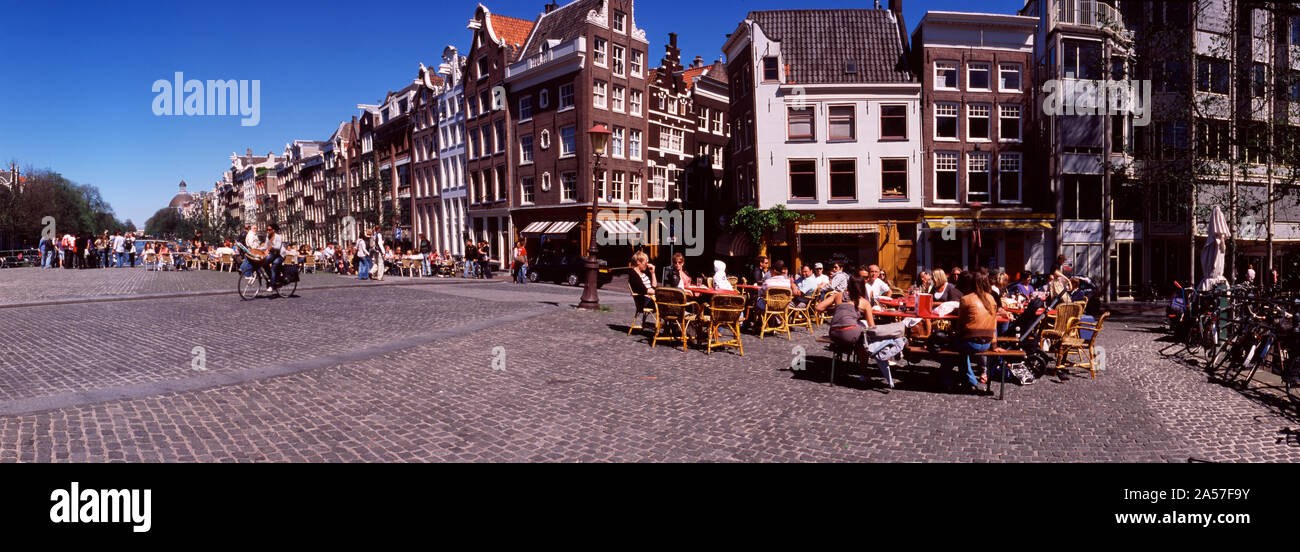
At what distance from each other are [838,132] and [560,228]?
1607 centimetres

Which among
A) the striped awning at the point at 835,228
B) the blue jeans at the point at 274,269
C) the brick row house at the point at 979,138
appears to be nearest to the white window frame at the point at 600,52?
the striped awning at the point at 835,228

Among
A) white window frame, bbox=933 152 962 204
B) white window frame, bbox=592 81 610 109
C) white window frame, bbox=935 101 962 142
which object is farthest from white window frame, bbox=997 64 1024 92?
white window frame, bbox=592 81 610 109

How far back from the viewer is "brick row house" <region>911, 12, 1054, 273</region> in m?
29.1

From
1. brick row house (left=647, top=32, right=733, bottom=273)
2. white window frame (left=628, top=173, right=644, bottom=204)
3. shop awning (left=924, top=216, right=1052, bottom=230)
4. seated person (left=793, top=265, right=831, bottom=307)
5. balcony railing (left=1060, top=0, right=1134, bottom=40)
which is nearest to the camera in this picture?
seated person (left=793, top=265, right=831, bottom=307)

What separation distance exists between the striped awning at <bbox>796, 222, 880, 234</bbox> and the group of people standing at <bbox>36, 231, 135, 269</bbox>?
104 feet

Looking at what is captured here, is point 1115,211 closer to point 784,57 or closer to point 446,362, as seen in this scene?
point 784,57

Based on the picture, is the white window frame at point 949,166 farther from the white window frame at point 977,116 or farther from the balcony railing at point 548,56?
the balcony railing at point 548,56

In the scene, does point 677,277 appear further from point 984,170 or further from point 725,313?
point 984,170

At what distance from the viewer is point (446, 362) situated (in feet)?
28.9

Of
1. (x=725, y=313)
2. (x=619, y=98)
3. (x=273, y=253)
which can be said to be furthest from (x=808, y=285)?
(x=619, y=98)

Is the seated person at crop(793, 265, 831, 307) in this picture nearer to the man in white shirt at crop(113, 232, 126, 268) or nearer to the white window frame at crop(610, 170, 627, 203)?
the white window frame at crop(610, 170, 627, 203)

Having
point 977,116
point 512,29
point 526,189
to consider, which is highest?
point 512,29

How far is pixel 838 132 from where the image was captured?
99.1 ft
